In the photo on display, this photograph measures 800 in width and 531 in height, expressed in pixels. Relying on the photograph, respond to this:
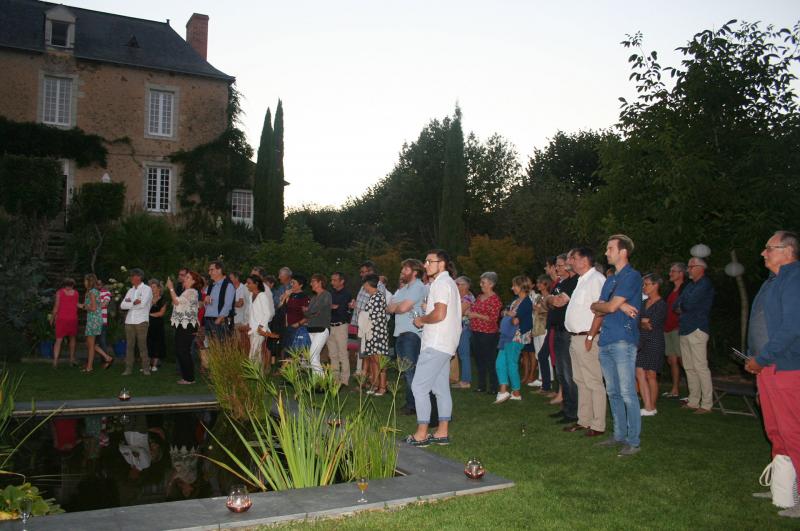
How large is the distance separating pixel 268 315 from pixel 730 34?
8.77 meters

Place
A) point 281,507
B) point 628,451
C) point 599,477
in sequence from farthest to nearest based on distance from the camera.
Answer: point 628,451, point 599,477, point 281,507

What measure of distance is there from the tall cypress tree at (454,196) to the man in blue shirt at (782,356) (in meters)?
32.3

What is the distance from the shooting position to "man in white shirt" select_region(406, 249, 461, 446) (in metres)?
7.40

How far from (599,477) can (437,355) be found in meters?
1.96

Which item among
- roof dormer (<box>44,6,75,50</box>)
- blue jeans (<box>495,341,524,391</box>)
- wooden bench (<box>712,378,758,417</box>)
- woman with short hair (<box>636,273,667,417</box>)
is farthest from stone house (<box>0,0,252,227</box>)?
wooden bench (<box>712,378,758,417</box>)

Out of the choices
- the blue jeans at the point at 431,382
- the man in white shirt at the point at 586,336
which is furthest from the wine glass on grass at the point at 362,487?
the man in white shirt at the point at 586,336

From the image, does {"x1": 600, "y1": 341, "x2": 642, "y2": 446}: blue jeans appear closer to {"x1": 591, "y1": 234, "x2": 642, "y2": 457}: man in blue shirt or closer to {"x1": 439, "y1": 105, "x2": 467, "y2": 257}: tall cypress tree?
{"x1": 591, "y1": 234, "x2": 642, "y2": 457}: man in blue shirt

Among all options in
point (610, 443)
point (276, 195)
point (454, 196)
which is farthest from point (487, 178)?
point (610, 443)

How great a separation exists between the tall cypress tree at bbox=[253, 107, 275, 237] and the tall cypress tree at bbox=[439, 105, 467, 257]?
931cm

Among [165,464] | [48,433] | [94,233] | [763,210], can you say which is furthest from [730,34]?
[94,233]

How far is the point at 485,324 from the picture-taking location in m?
11.5

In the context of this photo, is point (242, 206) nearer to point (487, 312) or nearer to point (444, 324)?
point (487, 312)

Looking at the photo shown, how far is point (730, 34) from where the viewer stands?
39.8 feet

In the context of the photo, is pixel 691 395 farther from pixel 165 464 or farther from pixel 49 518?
pixel 49 518
